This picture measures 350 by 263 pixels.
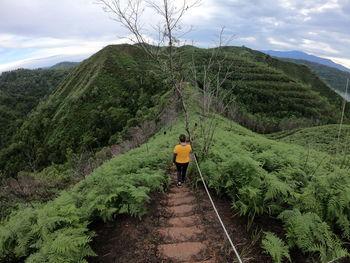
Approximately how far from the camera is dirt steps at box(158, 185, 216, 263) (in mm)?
3852

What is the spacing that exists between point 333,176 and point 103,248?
16.3 ft

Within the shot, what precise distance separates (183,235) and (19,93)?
144 meters

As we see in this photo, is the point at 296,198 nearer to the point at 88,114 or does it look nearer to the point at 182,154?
the point at 182,154

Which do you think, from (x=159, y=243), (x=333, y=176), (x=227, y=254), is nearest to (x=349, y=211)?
(x=333, y=176)

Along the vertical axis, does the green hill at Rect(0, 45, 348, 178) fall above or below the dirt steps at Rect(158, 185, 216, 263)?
below

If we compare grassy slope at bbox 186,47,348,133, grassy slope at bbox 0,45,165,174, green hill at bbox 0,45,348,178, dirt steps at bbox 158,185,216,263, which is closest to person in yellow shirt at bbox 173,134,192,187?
dirt steps at bbox 158,185,216,263

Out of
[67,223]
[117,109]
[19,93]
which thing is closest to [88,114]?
[117,109]

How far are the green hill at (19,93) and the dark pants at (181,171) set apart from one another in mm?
76071

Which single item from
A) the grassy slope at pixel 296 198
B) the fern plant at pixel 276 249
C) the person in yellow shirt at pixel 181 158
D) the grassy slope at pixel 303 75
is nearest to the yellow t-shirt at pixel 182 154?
the person in yellow shirt at pixel 181 158

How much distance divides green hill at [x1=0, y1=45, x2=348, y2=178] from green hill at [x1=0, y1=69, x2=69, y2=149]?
17.9 metres

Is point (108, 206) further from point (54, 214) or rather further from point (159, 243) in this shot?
point (159, 243)

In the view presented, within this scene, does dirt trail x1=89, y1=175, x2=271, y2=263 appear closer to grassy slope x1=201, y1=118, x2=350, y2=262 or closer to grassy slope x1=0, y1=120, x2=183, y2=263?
grassy slope x1=0, y1=120, x2=183, y2=263

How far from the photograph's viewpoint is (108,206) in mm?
4848

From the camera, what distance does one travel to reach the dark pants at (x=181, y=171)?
22.6 ft
